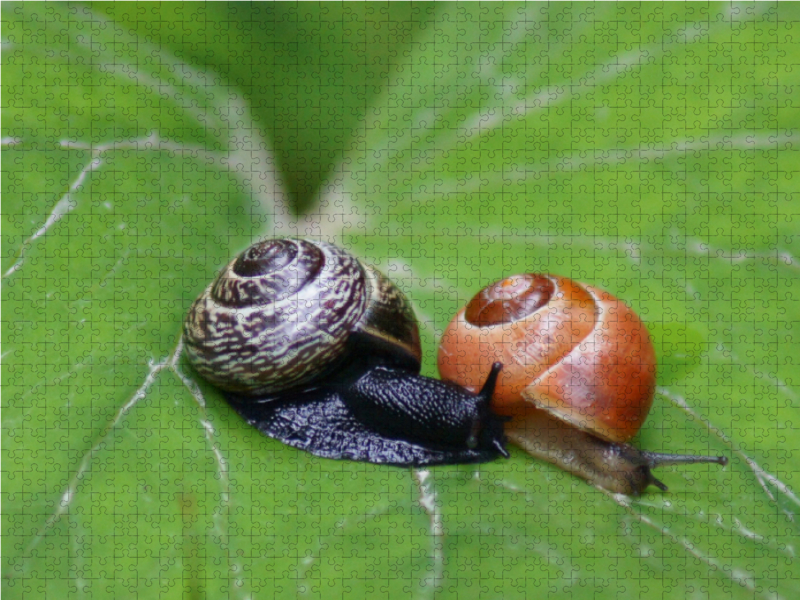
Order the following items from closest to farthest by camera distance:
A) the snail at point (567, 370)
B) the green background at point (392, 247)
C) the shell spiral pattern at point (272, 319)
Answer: the green background at point (392, 247) → the snail at point (567, 370) → the shell spiral pattern at point (272, 319)

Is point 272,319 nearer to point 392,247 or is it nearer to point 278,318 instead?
point 278,318

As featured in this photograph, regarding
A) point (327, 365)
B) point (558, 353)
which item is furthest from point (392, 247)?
point (558, 353)

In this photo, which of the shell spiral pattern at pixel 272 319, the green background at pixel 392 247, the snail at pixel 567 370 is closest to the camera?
the green background at pixel 392 247

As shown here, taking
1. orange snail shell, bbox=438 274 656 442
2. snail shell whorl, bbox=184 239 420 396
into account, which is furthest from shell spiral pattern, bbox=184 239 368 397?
orange snail shell, bbox=438 274 656 442

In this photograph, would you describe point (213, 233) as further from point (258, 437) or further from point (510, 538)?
point (510, 538)

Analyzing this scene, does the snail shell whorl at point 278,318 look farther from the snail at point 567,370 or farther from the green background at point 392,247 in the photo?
the snail at point 567,370

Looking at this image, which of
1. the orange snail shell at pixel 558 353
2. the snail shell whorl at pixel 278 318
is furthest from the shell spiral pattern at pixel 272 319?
the orange snail shell at pixel 558 353

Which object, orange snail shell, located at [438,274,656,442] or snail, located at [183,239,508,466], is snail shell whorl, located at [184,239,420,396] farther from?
orange snail shell, located at [438,274,656,442]
